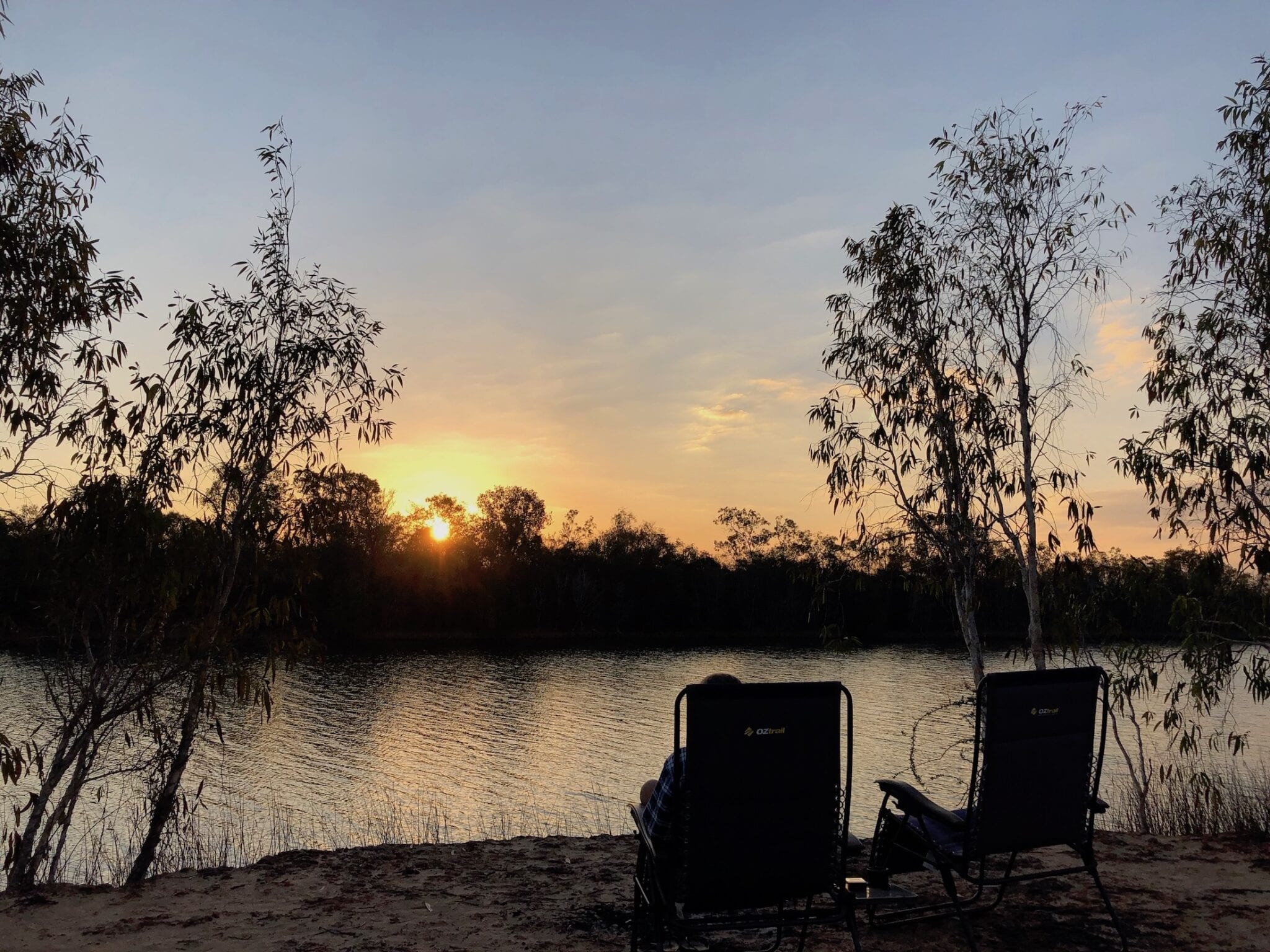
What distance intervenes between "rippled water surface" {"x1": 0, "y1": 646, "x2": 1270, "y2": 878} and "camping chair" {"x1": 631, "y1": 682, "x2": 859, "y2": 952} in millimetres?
4324

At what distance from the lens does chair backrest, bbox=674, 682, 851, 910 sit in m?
2.57

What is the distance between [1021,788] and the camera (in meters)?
3.01

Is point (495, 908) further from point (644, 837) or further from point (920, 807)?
point (920, 807)

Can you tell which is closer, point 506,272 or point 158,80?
point 158,80

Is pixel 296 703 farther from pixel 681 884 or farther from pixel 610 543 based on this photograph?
pixel 610 543

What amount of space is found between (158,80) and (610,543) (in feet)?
189

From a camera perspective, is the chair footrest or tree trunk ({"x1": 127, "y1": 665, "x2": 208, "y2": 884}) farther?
tree trunk ({"x1": 127, "y1": 665, "x2": 208, "y2": 884})

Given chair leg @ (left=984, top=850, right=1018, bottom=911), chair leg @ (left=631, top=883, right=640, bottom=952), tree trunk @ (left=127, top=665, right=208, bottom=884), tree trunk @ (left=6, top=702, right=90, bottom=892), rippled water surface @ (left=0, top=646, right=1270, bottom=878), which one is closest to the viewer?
chair leg @ (left=631, top=883, right=640, bottom=952)

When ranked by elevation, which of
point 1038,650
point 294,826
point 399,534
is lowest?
point 294,826

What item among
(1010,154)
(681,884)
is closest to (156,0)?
(1010,154)

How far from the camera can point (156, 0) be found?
6.23 meters

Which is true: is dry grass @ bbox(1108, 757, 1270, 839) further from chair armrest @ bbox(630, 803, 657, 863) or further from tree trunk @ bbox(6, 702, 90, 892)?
tree trunk @ bbox(6, 702, 90, 892)

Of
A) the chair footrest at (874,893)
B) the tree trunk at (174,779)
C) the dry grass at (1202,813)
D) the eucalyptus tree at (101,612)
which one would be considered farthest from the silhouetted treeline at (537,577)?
the chair footrest at (874,893)

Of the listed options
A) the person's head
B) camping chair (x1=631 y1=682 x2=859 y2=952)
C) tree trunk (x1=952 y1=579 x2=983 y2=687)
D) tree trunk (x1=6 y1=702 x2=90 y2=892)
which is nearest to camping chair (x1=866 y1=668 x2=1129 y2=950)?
camping chair (x1=631 y1=682 x2=859 y2=952)
